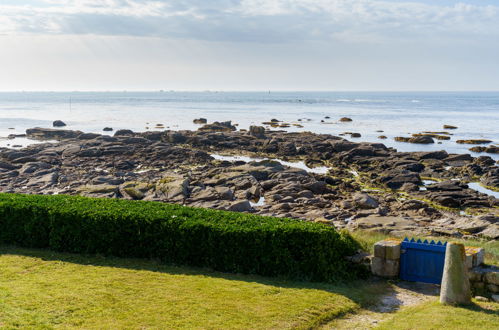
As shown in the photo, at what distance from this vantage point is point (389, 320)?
37.8 feet

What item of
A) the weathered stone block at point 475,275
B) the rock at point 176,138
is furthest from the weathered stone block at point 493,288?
the rock at point 176,138

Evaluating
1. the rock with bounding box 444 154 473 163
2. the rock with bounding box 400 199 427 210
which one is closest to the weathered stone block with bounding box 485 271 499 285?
the rock with bounding box 400 199 427 210

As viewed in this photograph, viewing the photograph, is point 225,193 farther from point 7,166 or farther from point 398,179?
point 7,166

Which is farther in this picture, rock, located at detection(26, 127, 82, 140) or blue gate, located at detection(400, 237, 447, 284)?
rock, located at detection(26, 127, 82, 140)

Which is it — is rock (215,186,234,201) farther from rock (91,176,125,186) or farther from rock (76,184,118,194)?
rock (91,176,125,186)

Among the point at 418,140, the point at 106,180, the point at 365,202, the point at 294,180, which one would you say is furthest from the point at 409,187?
the point at 418,140

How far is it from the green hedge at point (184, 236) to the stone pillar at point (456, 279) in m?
3.06

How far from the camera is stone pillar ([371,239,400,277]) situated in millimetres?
14531

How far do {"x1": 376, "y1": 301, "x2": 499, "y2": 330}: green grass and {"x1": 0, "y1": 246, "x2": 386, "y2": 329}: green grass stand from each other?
3.96 feet

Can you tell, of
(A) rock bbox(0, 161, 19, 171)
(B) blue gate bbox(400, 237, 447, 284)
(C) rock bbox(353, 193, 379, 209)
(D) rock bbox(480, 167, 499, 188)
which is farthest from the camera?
(A) rock bbox(0, 161, 19, 171)

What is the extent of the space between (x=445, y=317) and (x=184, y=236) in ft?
24.4

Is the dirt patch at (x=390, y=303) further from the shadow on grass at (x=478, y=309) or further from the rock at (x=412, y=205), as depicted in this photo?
the rock at (x=412, y=205)

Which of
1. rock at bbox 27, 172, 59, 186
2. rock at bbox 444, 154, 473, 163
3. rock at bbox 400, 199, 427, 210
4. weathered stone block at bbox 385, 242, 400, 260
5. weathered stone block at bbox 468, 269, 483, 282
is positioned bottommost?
rock at bbox 400, 199, 427, 210

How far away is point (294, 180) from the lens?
3794 centimetres
